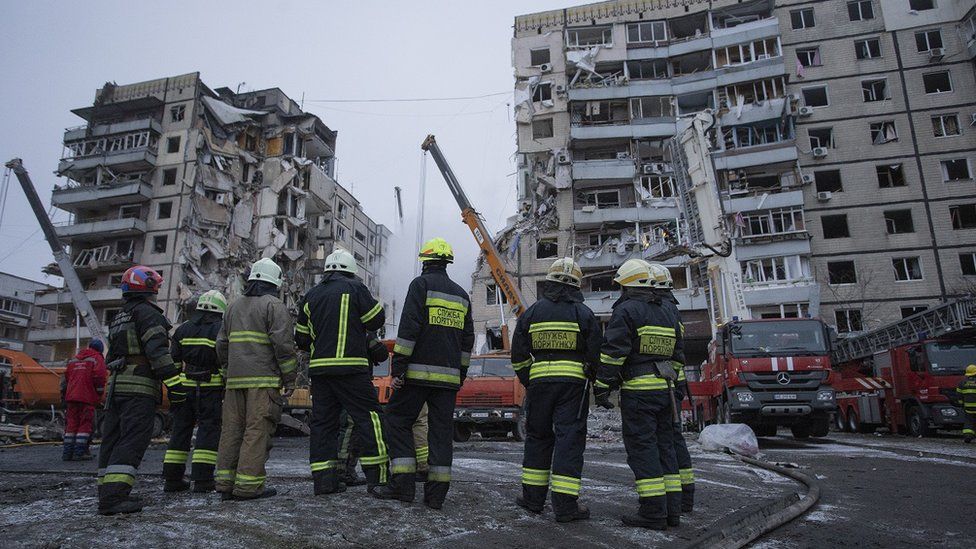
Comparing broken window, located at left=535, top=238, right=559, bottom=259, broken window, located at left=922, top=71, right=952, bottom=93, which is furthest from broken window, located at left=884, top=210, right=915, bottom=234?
broken window, located at left=535, top=238, right=559, bottom=259

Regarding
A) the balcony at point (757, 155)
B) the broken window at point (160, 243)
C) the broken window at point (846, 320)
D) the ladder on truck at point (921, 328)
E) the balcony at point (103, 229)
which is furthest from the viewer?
the broken window at point (160, 243)

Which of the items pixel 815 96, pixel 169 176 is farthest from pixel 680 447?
pixel 169 176

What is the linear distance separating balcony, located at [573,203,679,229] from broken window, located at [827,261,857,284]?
843 centimetres

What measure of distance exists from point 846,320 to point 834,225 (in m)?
5.58

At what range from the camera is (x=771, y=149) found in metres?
33.8

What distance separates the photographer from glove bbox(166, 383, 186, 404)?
5.46 m

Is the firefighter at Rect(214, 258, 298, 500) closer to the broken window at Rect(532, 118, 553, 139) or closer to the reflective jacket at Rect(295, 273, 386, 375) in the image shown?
the reflective jacket at Rect(295, 273, 386, 375)

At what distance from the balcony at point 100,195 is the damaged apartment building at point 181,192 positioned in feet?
0.30

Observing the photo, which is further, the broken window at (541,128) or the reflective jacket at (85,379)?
the broken window at (541,128)

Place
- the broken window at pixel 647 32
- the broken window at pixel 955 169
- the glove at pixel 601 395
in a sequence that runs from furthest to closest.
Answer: the broken window at pixel 647 32, the broken window at pixel 955 169, the glove at pixel 601 395

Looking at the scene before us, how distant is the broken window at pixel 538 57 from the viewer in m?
41.2

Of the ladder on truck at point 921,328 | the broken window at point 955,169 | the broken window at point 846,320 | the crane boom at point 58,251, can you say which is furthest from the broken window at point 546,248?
the crane boom at point 58,251

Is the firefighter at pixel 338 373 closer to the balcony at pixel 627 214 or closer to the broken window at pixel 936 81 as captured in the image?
the balcony at pixel 627 214

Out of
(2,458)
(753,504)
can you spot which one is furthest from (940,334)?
(2,458)
